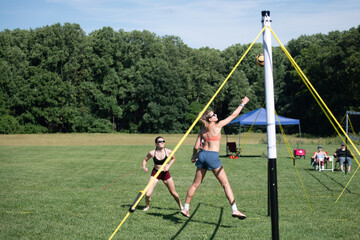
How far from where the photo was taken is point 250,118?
28.1 m

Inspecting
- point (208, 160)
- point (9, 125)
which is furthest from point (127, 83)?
point (208, 160)

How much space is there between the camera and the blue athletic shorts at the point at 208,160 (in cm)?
763

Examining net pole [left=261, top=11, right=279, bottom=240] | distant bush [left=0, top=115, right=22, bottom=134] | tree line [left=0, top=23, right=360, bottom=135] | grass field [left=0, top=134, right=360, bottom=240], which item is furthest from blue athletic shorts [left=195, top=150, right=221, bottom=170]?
distant bush [left=0, top=115, right=22, bottom=134]

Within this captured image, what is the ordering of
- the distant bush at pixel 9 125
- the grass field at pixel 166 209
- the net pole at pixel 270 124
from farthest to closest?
the distant bush at pixel 9 125
the grass field at pixel 166 209
the net pole at pixel 270 124

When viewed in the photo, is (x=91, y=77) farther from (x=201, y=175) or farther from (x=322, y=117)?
(x=201, y=175)

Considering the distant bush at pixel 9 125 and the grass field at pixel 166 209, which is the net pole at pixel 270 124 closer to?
the grass field at pixel 166 209

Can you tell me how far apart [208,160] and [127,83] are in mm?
63462

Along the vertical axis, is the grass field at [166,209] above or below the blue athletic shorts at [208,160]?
below

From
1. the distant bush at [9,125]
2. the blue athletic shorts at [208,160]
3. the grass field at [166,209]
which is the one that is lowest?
the distant bush at [9,125]

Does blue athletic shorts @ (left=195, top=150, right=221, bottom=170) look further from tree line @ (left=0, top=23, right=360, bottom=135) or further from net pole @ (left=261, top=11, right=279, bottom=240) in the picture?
tree line @ (left=0, top=23, right=360, bottom=135)

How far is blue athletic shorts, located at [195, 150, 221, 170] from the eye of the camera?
763cm

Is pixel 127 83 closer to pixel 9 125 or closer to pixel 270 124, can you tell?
pixel 9 125

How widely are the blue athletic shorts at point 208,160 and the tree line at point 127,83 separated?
168 ft

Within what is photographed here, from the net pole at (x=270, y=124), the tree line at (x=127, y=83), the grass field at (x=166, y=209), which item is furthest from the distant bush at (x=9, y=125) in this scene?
the net pole at (x=270, y=124)
